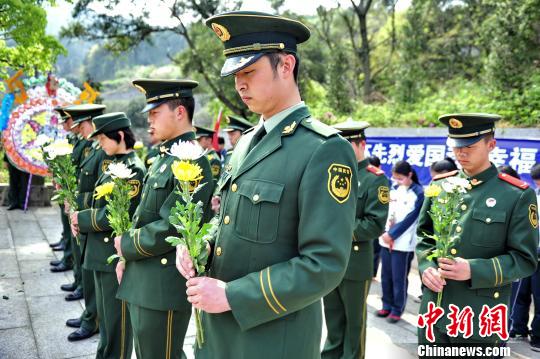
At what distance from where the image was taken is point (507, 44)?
29.2ft

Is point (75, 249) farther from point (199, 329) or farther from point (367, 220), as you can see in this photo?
point (199, 329)

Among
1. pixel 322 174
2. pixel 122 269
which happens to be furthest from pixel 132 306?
pixel 322 174

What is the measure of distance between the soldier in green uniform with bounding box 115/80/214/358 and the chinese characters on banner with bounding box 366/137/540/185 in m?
4.89

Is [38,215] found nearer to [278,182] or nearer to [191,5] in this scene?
[191,5]

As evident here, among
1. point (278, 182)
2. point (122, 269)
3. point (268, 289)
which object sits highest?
point (278, 182)

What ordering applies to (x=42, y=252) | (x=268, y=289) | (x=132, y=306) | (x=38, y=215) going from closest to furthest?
1. (x=268, y=289)
2. (x=132, y=306)
3. (x=42, y=252)
4. (x=38, y=215)

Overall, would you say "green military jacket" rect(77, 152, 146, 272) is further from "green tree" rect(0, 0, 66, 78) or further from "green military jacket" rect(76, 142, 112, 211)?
"green tree" rect(0, 0, 66, 78)

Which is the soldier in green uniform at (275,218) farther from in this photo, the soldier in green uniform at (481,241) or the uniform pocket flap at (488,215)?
the uniform pocket flap at (488,215)

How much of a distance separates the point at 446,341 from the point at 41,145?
4.13 meters

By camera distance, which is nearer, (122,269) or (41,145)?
(122,269)

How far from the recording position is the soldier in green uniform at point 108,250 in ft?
11.4

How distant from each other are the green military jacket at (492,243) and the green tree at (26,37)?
6.05 meters

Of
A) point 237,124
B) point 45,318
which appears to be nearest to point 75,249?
point 45,318

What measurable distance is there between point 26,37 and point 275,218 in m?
6.32
